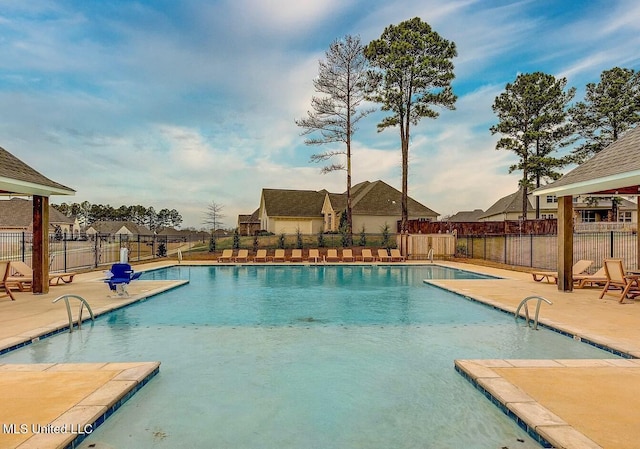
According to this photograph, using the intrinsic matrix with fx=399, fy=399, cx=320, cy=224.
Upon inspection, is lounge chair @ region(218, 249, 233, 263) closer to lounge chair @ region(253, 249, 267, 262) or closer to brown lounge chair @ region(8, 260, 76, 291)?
lounge chair @ region(253, 249, 267, 262)

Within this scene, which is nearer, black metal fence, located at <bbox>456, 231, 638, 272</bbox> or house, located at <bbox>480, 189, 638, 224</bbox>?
black metal fence, located at <bbox>456, 231, 638, 272</bbox>

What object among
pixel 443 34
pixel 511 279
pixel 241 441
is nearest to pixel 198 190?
pixel 443 34

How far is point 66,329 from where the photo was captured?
24.2 feet

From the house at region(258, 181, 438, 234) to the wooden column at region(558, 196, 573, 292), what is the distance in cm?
2267

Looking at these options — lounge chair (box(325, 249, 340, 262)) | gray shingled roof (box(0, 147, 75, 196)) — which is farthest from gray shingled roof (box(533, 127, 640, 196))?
lounge chair (box(325, 249, 340, 262))

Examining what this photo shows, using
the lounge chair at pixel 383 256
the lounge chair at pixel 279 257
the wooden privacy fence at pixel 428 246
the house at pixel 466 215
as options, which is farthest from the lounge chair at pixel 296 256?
the house at pixel 466 215

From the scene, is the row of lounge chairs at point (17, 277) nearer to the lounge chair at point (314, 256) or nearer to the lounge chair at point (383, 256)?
the lounge chair at point (314, 256)

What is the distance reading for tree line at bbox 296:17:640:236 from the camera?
25375 mm

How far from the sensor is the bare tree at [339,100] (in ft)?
90.3

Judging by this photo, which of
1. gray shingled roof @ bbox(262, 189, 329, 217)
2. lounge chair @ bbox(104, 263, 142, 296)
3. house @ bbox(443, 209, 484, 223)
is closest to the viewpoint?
lounge chair @ bbox(104, 263, 142, 296)

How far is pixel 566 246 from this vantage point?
1150cm

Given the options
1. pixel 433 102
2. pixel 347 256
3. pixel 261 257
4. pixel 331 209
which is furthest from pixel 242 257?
pixel 433 102

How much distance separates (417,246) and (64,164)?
2147 centimetres

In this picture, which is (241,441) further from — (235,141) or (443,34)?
(443,34)
